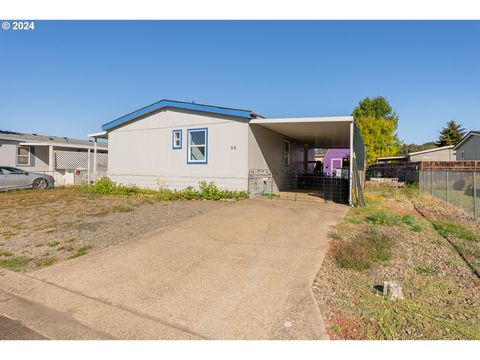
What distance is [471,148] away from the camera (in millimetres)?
23547

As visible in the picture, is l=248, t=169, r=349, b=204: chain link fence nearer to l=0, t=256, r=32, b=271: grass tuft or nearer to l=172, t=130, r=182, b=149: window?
l=172, t=130, r=182, b=149: window

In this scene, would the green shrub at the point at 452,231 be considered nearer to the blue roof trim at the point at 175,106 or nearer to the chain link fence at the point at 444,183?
the blue roof trim at the point at 175,106

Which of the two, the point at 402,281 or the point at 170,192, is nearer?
the point at 402,281

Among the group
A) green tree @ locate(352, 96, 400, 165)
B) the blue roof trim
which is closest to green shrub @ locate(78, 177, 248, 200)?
the blue roof trim

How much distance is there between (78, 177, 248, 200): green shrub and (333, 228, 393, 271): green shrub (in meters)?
5.43

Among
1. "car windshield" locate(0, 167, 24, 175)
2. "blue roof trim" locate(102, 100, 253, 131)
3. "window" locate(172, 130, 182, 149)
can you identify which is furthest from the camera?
"car windshield" locate(0, 167, 24, 175)

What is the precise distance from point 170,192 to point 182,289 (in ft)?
27.7

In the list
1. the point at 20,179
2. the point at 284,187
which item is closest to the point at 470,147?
the point at 284,187

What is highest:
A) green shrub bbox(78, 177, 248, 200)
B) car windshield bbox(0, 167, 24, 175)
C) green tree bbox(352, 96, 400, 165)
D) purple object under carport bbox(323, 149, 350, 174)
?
green tree bbox(352, 96, 400, 165)

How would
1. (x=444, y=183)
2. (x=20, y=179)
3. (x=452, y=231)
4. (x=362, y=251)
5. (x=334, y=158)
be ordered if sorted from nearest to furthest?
(x=362, y=251) → (x=452, y=231) → (x=20, y=179) → (x=444, y=183) → (x=334, y=158)

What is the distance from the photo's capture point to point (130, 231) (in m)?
5.89

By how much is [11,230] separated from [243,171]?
677 centimetres

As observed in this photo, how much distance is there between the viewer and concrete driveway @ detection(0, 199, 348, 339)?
263 cm

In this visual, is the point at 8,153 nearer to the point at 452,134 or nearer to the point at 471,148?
the point at 471,148
